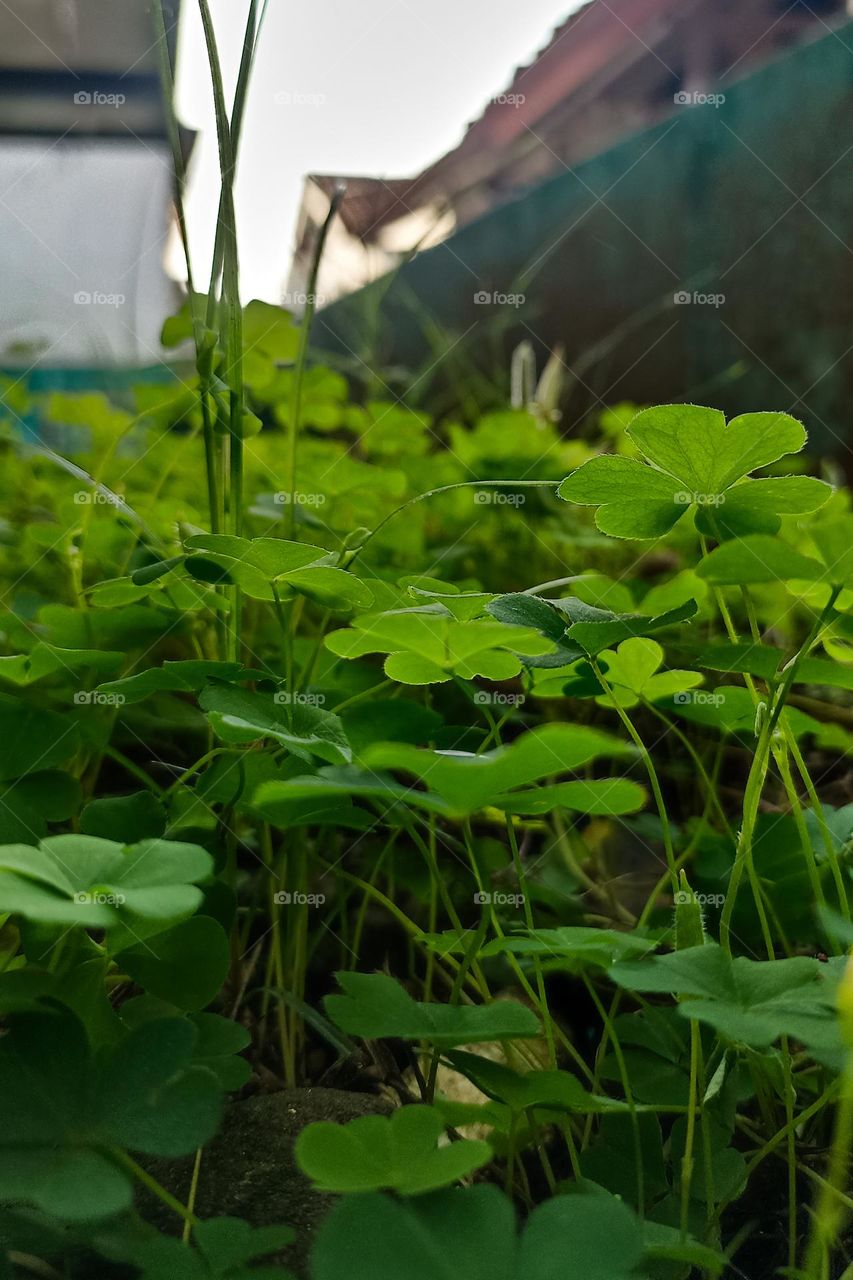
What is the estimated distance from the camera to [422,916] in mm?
943

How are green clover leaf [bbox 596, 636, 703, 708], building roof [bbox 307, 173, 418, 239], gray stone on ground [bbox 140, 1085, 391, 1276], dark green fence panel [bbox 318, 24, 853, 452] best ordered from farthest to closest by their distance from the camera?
1. dark green fence panel [bbox 318, 24, 853, 452]
2. building roof [bbox 307, 173, 418, 239]
3. green clover leaf [bbox 596, 636, 703, 708]
4. gray stone on ground [bbox 140, 1085, 391, 1276]

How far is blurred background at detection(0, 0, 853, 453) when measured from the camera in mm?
1642

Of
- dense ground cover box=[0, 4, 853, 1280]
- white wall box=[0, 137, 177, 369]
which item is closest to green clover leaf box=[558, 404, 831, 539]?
A: dense ground cover box=[0, 4, 853, 1280]

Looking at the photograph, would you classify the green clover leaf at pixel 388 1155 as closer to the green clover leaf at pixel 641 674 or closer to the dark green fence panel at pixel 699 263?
the green clover leaf at pixel 641 674

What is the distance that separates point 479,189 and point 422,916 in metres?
2.42

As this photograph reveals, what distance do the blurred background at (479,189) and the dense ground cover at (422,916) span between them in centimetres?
74

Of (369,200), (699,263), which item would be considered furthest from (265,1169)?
(699,263)

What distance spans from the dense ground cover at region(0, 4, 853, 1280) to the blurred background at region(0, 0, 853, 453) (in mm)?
740

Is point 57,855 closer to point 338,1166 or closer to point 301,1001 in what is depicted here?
point 338,1166

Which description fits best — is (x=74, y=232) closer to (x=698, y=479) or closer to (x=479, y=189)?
(x=479, y=189)

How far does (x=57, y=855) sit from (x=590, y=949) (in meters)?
0.28

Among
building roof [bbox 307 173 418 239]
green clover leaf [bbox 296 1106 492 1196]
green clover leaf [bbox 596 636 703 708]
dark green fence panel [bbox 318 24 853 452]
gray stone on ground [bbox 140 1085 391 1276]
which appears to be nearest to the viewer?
green clover leaf [bbox 296 1106 492 1196]

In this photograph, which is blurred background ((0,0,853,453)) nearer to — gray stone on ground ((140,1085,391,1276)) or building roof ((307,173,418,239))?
building roof ((307,173,418,239))

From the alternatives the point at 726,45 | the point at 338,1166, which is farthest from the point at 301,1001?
the point at 726,45
